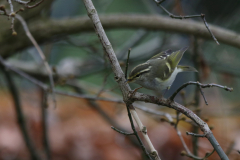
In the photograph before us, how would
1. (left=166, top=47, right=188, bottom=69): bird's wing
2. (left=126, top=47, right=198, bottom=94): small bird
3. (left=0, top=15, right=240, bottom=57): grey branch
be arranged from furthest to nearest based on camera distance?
(left=0, top=15, right=240, bottom=57): grey branch → (left=166, top=47, right=188, bottom=69): bird's wing → (left=126, top=47, right=198, bottom=94): small bird

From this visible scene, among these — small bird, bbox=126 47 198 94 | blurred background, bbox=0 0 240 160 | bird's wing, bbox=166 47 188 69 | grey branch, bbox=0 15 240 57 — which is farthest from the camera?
blurred background, bbox=0 0 240 160

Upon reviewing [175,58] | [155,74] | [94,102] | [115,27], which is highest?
[115,27]

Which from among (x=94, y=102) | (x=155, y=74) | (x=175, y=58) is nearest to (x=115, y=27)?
(x=94, y=102)

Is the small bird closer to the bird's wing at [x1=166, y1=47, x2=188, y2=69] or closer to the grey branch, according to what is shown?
the bird's wing at [x1=166, y1=47, x2=188, y2=69]

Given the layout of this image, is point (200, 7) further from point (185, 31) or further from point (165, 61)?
point (165, 61)

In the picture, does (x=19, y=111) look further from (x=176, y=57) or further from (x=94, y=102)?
(x=176, y=57)

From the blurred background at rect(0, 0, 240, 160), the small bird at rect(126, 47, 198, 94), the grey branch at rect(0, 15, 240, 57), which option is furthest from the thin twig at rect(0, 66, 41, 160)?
the small bird at rect(126, 47, 198, 94)

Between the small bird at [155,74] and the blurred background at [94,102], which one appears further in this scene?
the blurred background at [94,102]

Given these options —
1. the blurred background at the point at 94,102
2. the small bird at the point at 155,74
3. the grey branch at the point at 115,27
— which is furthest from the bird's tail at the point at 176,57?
the blurred background at the point at 94,102

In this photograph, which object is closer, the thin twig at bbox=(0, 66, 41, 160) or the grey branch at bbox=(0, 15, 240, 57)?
the grey branch at bbox=(0, 15, 240, 57)

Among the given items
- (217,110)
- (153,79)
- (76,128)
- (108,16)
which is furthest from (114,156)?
(153,79)

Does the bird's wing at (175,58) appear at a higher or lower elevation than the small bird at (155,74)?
higher

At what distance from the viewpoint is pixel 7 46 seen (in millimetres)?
3369

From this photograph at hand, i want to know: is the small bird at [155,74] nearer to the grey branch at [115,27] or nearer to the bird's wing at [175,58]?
the bird's wing at [175,58]
